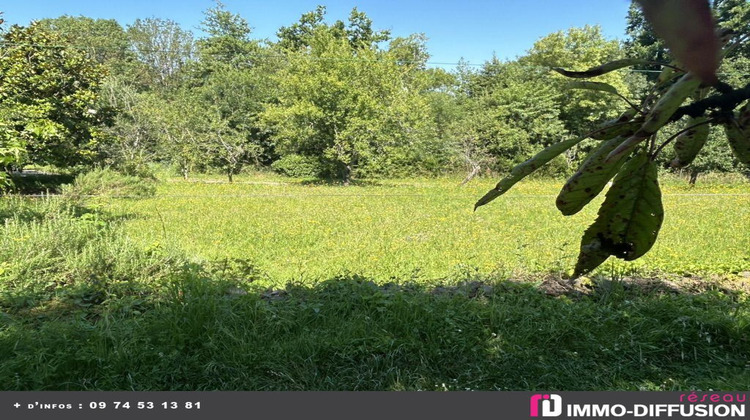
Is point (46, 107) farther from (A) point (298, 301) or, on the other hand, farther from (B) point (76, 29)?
(B) point (76, 29)

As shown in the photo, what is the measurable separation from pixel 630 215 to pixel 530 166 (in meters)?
0.10

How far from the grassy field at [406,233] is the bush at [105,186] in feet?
1.02

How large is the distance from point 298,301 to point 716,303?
A: 9.64 feet

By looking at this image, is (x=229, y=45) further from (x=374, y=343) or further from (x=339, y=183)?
(x=374, y=343)

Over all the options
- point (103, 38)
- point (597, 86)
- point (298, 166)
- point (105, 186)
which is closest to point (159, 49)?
point (103, 38)

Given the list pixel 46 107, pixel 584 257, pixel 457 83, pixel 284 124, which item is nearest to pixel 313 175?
pixel 284 124

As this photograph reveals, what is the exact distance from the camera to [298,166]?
68.4ft

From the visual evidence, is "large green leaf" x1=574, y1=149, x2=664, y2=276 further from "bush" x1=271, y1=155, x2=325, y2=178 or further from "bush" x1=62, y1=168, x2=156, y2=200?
"bush" x1=271, y1=155, x2=325, y2=178

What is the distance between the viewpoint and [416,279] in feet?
14.6

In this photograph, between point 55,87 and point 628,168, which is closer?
point 628,168

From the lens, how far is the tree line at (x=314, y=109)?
40.7ft

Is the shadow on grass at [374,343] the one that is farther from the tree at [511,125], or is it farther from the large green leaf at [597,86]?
the tree at [511,125]

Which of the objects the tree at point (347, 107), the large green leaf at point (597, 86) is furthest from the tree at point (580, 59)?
the large green leaf at point (597, 86)

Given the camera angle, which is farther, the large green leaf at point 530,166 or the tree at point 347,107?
the tree at point 347,107
